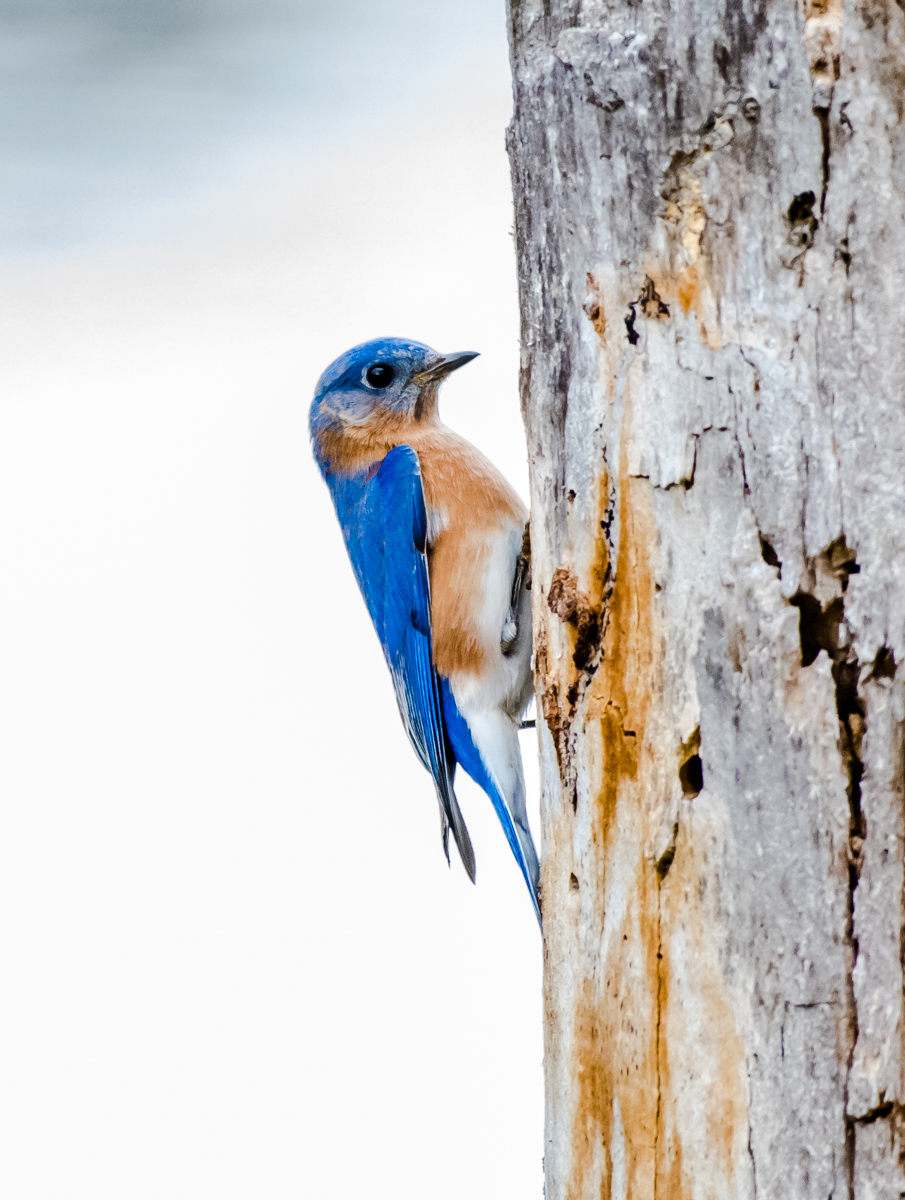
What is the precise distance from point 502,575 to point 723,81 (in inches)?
50.4

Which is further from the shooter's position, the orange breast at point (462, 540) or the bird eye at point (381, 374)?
the bird eye at point (381, 374)

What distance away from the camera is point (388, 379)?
2.81 m

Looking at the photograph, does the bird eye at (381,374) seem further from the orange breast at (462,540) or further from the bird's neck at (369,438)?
the orange breast at (462,540)

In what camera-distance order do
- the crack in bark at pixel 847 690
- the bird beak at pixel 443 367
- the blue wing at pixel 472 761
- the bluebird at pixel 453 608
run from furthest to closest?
the bird beak at pixel 443 367 → the bluebird at pixel 453 608 → the blue wing at pixel 472 761 → the crack in bark at pixel 847 690

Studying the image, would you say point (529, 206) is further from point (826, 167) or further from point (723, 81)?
point (826, 167)

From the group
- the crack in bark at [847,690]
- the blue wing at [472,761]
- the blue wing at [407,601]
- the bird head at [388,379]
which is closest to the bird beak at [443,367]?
the bird head at [388,379]

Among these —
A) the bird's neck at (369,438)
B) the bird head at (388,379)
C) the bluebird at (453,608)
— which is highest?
the bird head at (388,379)

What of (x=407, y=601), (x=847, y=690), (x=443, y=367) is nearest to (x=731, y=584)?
(x=847, y=690)

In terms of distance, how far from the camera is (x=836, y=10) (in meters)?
1.27

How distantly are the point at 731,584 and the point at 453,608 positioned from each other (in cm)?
122

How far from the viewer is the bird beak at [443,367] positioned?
9.14ft

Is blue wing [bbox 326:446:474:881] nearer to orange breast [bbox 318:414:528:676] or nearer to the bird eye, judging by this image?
orange breast [bbox 318:414:528:676]

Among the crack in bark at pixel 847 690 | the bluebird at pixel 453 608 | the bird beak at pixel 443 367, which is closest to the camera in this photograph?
the crack in bark at pixel 847 690

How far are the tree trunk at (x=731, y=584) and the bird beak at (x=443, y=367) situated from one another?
1255 millimetres
